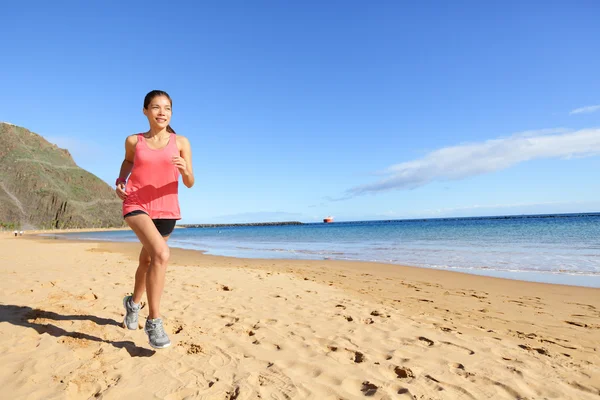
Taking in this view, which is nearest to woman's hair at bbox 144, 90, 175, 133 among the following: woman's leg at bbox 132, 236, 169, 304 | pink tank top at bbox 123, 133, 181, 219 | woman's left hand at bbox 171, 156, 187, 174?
pink tank top at bbox 123, 133, 181, 219

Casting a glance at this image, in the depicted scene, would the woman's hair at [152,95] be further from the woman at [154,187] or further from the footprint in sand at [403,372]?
the footprint in sand at [403,372]

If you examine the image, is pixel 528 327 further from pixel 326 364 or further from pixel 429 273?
Answer: pixel 429 273

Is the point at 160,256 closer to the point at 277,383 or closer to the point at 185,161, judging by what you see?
the point at 185,161

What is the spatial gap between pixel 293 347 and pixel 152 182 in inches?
74.7

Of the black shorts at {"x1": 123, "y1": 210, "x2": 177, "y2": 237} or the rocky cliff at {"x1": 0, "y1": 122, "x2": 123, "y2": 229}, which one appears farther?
the rocky cliff at {"x1": 0, "y1": 122, "x2": 123, "y2": 229}

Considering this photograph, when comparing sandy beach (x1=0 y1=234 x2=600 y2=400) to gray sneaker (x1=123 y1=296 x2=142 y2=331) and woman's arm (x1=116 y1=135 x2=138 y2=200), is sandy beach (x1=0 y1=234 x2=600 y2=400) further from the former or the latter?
woman's arm (x1=116 y1=135 x2=138 y2=200)

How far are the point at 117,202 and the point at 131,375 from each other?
129 metres

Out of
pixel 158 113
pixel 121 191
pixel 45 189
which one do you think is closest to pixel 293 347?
pixel 121 191

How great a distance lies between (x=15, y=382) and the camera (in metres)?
2.41

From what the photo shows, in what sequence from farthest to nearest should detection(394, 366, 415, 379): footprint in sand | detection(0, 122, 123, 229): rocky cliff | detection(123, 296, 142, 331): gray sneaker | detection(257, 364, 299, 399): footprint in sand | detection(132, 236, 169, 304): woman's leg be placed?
detection(0, 122, 123, 229): rocky cliff < detection(123, 296, 142, 331): gray sneaker < detection(132, 236, 169, 304): woman's leg < detection(394, 366, 415, 379): footprint in sand < detection(257, 364, 299, 399): footprint in sand

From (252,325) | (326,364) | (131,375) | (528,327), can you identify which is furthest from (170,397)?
(528,327)

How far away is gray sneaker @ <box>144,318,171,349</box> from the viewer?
286cm

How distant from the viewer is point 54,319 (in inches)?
149

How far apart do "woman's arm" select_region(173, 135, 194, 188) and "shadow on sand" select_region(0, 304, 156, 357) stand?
4.77 feet
